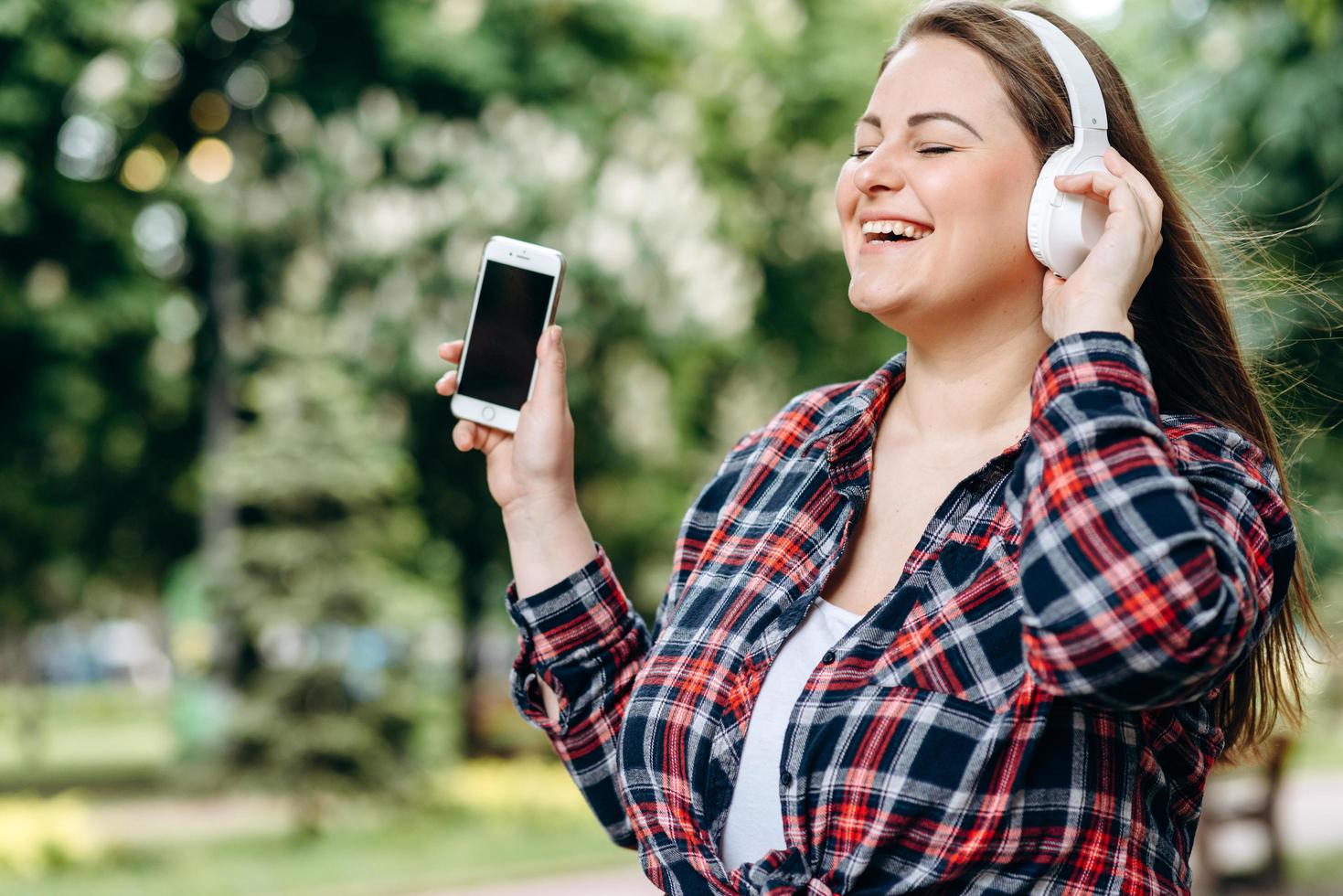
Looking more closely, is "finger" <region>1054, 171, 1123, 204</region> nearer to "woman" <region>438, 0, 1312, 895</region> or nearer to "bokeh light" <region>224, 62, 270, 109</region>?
"woman" <region>438, 0, 1312, 895</region>

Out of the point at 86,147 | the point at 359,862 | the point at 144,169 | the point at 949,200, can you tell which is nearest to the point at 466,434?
the point at 949,200

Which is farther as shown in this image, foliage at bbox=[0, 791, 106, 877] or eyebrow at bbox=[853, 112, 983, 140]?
foliage at bbox=[0, 791, 106, 877]

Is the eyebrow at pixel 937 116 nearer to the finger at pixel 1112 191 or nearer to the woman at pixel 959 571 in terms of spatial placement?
the woman at pixel 959 571

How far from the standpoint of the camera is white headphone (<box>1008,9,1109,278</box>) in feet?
5.54

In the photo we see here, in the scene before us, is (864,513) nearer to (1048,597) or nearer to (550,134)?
(1048,597)

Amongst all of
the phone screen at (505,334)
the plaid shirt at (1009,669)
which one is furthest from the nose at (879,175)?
the phone screen at (505,334)

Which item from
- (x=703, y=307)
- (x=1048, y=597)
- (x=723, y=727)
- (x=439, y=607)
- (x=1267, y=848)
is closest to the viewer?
(x=1048, y=597)

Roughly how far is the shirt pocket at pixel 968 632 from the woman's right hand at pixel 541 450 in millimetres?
633

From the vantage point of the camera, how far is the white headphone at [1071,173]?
66.5 inches

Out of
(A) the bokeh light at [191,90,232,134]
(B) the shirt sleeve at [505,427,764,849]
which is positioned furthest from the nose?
(A) the bokeh light at [191,90,232,134]

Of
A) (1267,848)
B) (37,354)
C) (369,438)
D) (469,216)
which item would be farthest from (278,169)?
(1267,848)

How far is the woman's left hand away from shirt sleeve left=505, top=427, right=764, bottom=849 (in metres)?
0.58

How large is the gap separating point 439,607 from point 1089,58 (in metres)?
11.2

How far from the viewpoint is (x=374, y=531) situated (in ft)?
37.9
